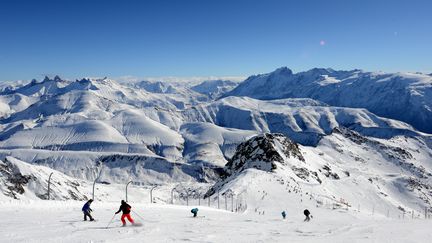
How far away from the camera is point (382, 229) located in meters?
28.6

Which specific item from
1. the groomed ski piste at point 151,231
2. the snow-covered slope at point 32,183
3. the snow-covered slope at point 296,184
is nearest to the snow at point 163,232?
the groomed ski piste at point 151,231

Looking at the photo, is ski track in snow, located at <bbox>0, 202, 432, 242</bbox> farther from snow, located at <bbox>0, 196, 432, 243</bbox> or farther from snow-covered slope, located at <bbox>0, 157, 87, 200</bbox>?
snow-covered slope, located at <bbox>0, 157, 87, 200</bbox>

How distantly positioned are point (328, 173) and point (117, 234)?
118m

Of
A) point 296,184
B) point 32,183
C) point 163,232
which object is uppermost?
point 296,184

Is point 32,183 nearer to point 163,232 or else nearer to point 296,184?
point 296,184

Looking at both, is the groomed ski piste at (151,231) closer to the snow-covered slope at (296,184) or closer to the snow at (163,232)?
the snow at (163,232)

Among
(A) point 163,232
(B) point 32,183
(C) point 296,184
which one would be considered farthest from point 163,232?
(B) point 32,183

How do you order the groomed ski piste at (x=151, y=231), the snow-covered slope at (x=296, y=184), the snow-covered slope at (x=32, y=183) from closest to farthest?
the groomed ski piste at (x=151, y=231), the snow-covered slope at (x=296, y=184), the snow-covered slope at (x=32, y=183)

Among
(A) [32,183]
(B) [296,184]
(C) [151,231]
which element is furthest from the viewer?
(A) [32,183]

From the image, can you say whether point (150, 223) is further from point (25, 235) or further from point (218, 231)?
point (25, 235)

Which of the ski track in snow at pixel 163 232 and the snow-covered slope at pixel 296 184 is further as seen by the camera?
the snow-covered slope at pixel 296 184

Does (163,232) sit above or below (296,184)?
below

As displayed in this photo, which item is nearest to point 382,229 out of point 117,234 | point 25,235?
point 117,234

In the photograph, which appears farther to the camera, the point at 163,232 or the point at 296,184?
the point at 296,184
